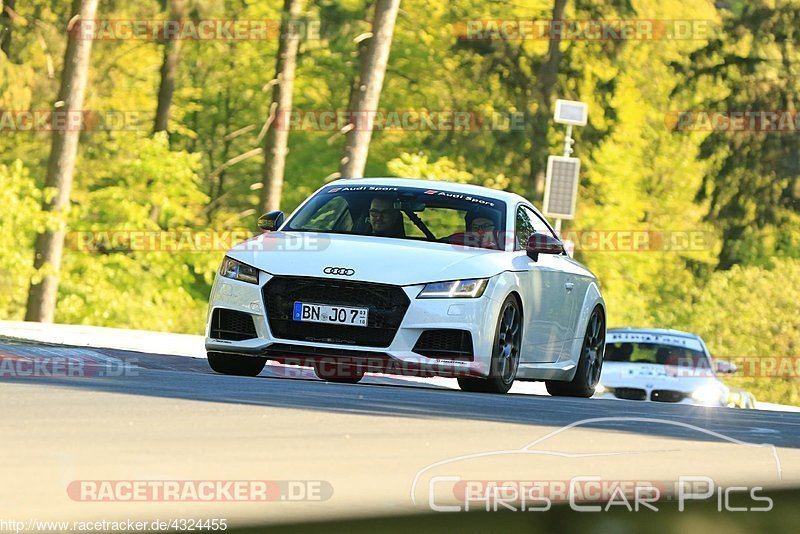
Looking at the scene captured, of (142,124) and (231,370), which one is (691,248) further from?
(231,370)

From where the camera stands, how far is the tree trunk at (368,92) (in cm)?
3428

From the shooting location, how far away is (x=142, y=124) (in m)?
57.4

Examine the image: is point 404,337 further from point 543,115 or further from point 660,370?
point 543,115

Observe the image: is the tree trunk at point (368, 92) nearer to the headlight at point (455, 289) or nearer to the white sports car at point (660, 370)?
the white sports car at point (660, 370)

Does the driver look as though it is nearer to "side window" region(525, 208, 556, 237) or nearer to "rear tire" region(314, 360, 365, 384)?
"rear tire" region(314, 360, 365, 384)

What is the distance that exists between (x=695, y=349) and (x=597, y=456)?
17.5 m

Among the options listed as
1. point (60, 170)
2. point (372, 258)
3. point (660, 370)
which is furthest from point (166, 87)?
point (372, 258)

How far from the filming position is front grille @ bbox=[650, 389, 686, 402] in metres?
23.1

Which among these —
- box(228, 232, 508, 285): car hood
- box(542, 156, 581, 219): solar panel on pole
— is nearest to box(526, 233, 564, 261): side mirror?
box(228, 232, 508, 285): car hood

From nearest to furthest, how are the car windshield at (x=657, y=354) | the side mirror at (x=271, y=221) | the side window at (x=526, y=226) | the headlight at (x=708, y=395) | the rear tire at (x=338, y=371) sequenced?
the rear tire at (x=338, y=371)
the side mirror at (x=271, y=221)
the side window at (x=526, y=226)
the headlight at (x=708, y=395)
the car windshield at (x=657, y=354)

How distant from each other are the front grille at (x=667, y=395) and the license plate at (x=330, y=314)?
10.8 meters

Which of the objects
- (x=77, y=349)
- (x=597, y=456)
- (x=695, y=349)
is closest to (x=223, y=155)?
(x=695, y=349)

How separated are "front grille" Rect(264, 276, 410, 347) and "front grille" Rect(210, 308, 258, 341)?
0.65ft

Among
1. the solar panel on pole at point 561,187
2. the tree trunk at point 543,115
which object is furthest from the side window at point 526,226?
the tree trunk at point 543,115
